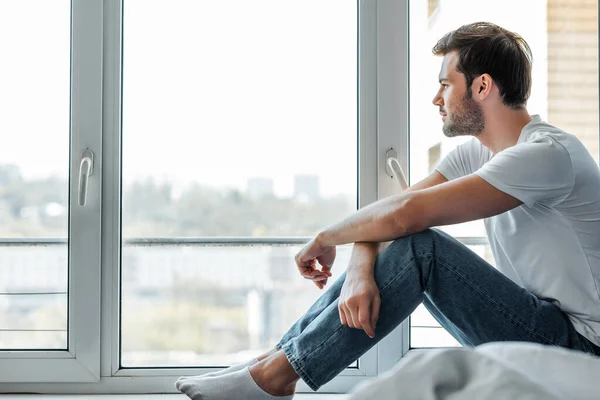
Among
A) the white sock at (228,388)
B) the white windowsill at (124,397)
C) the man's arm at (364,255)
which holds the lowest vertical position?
the white windowsill at (124,397)

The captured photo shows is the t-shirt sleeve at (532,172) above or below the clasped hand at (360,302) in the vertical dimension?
above

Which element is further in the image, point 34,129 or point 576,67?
point 576,67

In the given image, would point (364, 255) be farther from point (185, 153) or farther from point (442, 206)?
point (185, 153)

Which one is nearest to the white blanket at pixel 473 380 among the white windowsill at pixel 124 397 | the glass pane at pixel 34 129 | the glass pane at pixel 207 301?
the white windowsill at pixel 124 397

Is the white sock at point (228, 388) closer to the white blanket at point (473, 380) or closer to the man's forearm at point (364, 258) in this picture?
the man's forearm at point (364, 258)

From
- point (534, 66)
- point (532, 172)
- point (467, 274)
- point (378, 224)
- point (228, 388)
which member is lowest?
point (228, 388)

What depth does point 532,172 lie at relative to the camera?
5.24 ft

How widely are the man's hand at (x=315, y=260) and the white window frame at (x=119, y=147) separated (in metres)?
0.32

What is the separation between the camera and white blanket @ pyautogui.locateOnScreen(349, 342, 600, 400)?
0.53 metres

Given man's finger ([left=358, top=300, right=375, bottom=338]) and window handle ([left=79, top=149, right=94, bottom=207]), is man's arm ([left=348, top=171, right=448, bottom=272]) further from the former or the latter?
window handle ([left=79, top=149, right=94, bottom=207])

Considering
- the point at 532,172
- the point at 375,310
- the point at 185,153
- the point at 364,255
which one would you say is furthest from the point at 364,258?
the point at 185,153

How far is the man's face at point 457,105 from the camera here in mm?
1861

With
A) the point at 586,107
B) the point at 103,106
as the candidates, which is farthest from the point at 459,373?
the point at 586,107

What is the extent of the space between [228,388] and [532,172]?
878mm
